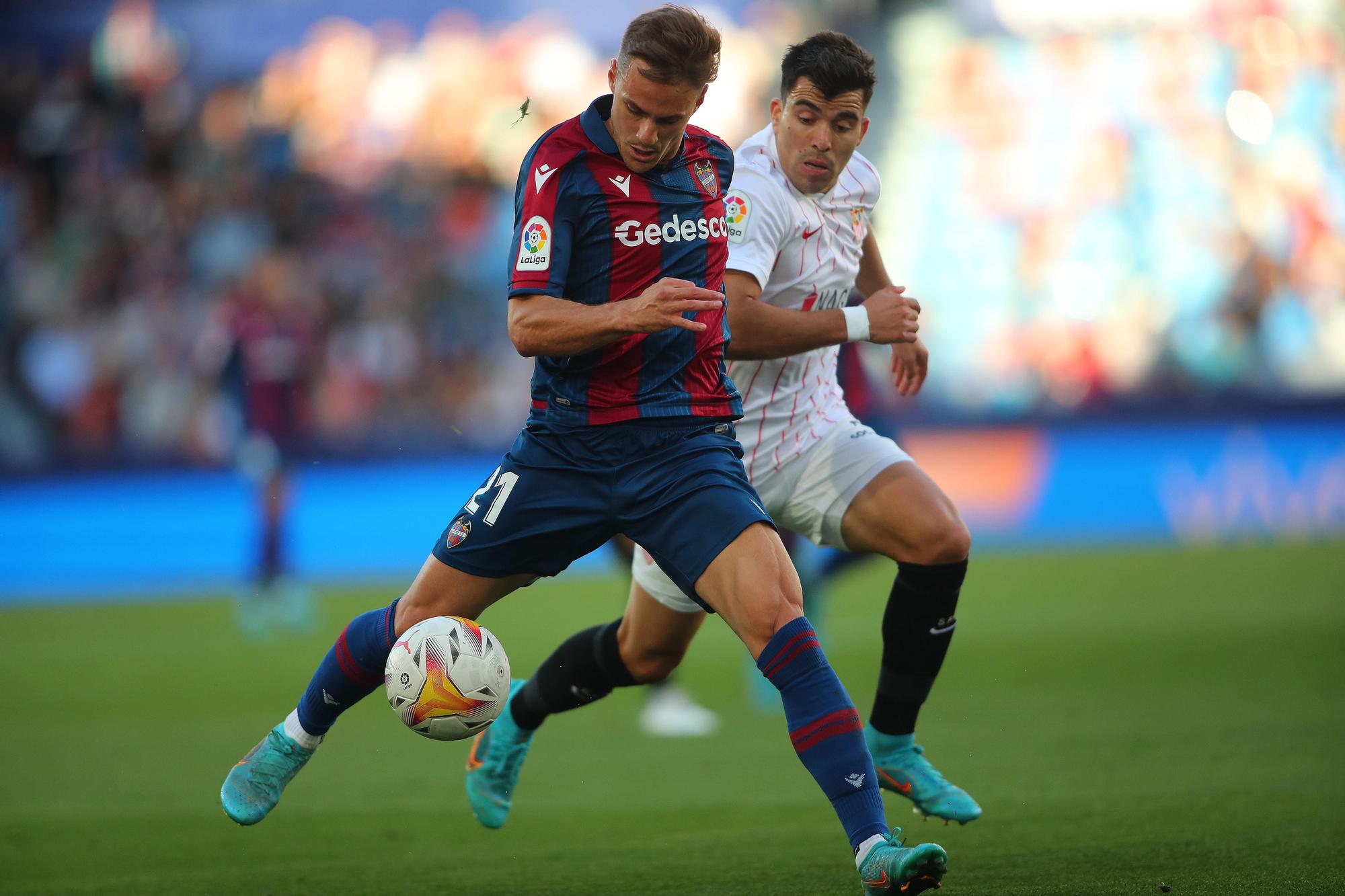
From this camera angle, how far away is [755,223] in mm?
4684

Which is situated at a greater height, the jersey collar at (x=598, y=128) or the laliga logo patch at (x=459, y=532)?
the jersey collar at (x=598, y=128)

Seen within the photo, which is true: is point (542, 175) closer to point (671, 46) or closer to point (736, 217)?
point (671, 46)

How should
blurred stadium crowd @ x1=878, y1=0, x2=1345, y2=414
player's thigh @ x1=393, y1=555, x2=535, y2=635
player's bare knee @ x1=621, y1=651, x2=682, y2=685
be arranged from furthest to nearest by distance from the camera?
1. blurred stadium crowd @ x1=878, y1=0, x2=1345, y2=414
2. player's bare knee @ x1=621, y1=651, x2=682, y2=685
3. player's thigh @ x1=393, y1=555, x2=535, y2=635

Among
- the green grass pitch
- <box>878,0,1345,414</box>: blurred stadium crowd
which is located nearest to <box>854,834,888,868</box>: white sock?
the green grass pitch

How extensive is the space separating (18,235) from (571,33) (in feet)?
21.1

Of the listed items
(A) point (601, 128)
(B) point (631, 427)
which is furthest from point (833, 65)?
(B) point (631, 427)

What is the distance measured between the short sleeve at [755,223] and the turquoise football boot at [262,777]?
6.22 ft

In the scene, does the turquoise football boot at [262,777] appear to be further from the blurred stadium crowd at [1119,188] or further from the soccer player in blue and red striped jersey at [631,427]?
the blurred stadium crowd at [1119,188]

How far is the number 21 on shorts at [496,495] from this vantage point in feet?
13.8

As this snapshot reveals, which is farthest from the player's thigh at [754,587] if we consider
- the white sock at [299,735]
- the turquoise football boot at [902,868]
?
the white sock at [299,735]

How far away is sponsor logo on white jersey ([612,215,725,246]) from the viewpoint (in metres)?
4.16

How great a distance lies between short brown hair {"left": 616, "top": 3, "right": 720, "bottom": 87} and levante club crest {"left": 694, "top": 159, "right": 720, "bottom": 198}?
0.35 meters

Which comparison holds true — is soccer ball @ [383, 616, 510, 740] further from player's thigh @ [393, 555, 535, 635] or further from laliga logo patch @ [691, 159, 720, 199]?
laliga logo patch @ [691, 159, 720, 199]

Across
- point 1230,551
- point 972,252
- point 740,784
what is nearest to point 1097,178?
point 972,252
